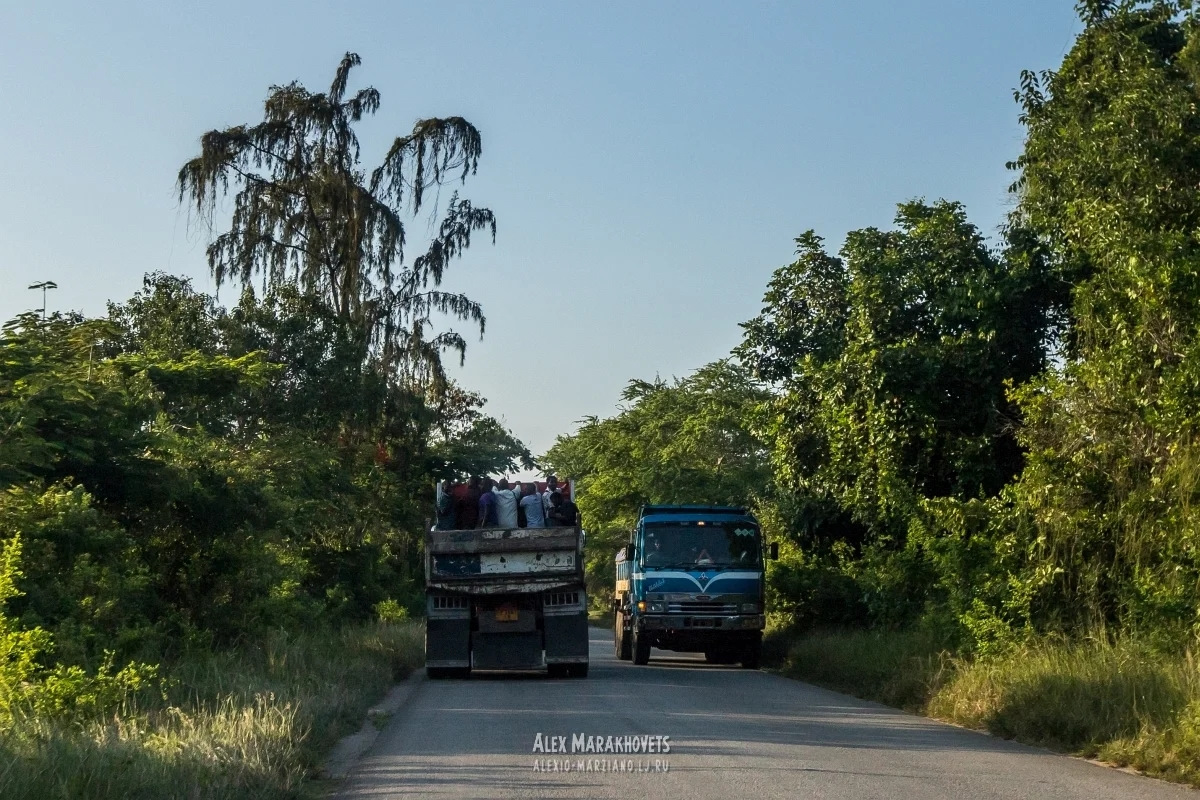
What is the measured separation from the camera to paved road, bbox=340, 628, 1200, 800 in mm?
9562

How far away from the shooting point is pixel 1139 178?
18203mm

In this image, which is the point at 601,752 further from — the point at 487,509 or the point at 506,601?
the point at 487,509

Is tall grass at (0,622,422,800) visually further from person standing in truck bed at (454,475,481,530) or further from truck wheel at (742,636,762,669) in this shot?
truck wheel at (742,636,762,669)

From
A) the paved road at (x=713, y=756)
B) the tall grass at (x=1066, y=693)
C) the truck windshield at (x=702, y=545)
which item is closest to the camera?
the paved road at (x=713, y=756)

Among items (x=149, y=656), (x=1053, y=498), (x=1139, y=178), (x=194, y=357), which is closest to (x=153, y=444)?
(x=149, y=656)

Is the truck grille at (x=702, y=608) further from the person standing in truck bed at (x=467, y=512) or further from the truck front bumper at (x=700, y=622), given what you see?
the person standing in truck bed at (x=467, y=512)

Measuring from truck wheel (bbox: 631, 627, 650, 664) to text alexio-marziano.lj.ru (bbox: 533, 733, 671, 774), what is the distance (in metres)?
11.9

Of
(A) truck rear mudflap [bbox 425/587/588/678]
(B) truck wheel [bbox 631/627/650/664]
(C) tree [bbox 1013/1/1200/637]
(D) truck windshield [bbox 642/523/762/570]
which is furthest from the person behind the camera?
(B) truck wheel [bbox 631/627/650/664]

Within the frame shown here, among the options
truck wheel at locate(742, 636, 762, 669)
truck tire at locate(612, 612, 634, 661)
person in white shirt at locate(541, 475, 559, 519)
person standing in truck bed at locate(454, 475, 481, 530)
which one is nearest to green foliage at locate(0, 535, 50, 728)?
person standing in truck bed at locate(454, 475, 481, 530)

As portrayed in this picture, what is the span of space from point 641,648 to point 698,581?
6.71 feet

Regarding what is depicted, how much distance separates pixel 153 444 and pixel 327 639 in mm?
5407

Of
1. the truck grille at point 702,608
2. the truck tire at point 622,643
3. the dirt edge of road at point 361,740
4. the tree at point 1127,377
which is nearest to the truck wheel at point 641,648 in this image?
the truck grille at point 702,608

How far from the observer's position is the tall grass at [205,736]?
789cm

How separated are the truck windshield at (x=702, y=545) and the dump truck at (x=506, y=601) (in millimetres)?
3385
